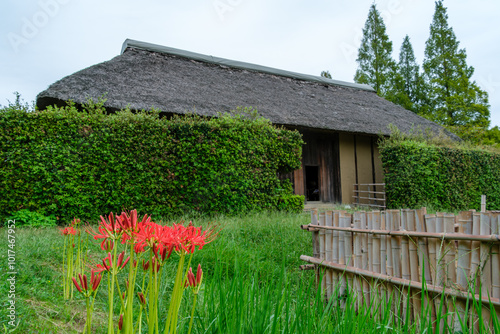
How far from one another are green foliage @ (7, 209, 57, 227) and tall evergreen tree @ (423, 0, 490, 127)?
21997mm

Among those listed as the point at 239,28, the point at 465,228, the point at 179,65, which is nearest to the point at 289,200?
the point at 239,28

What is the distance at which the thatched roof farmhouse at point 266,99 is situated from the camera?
28.6 ft

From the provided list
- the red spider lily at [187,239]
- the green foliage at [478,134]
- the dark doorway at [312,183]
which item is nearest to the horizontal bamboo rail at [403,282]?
the red spider lily at [187,239]

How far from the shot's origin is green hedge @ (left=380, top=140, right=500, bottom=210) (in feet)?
31.8

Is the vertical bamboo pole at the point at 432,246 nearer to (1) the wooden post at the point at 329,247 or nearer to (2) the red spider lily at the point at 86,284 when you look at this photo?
(1) the wooden post at the point at 329,247

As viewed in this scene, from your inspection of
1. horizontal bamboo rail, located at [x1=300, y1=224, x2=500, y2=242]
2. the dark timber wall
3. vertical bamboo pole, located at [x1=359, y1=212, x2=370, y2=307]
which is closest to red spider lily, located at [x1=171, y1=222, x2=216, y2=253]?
horizontal bamboo rail, located at [x1=300, y1=224, x2=500, y2=242]

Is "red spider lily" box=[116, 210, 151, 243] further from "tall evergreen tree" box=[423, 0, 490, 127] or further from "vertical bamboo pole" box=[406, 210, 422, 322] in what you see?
"tall evergreen tree" box=[423, 0, 490, 127]

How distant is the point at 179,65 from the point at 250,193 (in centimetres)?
683

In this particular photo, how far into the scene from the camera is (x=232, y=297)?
1.46m

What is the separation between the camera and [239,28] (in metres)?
9.32

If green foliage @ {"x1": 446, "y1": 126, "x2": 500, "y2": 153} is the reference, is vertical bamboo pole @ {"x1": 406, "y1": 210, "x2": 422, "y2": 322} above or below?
below

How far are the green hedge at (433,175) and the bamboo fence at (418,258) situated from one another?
7327mm

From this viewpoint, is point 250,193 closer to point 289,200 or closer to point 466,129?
point 289,200

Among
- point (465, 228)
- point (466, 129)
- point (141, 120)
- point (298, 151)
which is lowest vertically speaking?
point (465, 228)
